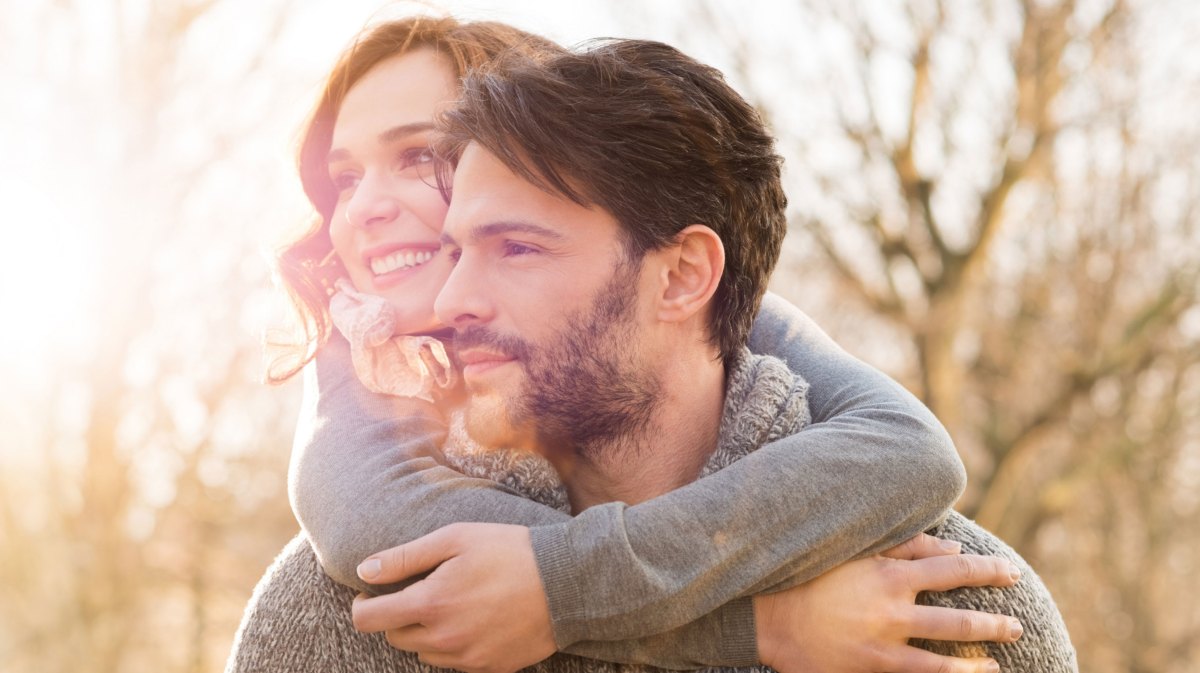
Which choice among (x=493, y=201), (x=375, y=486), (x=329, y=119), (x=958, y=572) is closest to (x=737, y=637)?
(x=958, y=572)

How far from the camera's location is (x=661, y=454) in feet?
8.27

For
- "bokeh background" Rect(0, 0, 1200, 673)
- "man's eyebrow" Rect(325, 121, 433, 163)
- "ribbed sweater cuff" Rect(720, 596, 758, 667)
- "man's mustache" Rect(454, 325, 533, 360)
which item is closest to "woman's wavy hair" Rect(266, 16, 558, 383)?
"man's eyebrow" Rect(325, 121, 433, 163)

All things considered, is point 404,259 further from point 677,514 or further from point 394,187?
point 677,514

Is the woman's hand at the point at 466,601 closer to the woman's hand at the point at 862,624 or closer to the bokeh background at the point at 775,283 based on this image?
the woman's hand at the point at 862,624

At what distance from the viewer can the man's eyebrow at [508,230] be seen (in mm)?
2387

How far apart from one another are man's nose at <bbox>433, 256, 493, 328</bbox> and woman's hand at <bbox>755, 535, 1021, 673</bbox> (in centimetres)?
78

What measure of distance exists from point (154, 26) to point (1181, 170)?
9.22 meters

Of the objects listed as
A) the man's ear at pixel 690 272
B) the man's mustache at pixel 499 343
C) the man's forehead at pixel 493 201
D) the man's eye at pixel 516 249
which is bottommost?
the man's mustache at pixel 499 343

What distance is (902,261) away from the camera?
36.6 feet

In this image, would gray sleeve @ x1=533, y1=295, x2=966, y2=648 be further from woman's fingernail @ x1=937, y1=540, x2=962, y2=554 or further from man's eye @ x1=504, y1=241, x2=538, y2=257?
man's eye @ x1=504, y1=241, x2=538, y2=257

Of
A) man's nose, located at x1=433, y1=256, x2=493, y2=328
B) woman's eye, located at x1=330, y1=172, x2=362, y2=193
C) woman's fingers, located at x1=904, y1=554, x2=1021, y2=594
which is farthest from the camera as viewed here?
woman's eye, located at x1=330, y1=172, x2=362, y2=193

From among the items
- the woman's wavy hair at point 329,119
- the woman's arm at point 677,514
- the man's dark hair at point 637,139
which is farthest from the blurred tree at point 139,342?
the woman's arm at point 677,514

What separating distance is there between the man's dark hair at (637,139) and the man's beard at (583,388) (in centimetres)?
16

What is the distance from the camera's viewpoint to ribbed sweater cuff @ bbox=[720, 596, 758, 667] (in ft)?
6.97
